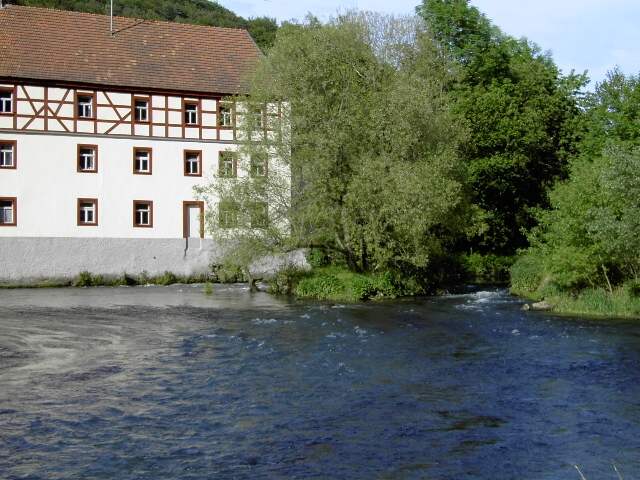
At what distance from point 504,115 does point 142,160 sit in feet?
65.3

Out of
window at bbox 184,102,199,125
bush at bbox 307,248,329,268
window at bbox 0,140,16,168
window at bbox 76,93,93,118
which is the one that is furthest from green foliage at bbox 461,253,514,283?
window at bbox 0,140,16,168

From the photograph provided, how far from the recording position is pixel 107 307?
30203 millimetres

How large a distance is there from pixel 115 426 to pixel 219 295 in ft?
73.0

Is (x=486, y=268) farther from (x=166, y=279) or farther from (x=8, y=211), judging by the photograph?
(x=8, y=211)

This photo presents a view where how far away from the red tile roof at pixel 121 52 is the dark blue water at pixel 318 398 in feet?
60.6

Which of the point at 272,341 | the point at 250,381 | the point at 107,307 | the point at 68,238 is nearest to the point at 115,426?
the point at 250,381

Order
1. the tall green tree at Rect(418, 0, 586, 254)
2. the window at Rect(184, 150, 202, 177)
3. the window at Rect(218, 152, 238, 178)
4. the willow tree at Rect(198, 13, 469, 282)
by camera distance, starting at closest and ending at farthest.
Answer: the willow tree at Rect(198, 13, 469, 282) < the window at Rect(218, 152, 238, 178) < the window at Rect(184, 150, 202, 177) < the tall green tree at Rect(418, 0, 586, 254)

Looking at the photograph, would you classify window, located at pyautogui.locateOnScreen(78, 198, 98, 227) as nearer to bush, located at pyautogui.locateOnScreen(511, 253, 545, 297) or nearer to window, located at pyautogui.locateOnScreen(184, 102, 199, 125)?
window, located at pyautogui.locateOnScreen(184, 102, 199, 125)

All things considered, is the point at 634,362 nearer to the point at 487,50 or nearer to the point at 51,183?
the point at 51,183

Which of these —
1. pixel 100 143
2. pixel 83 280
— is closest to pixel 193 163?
pixel 100 143

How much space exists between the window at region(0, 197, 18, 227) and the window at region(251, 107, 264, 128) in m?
13.0

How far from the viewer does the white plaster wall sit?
39.9m

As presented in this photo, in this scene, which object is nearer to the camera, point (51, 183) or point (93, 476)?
point (93, 476)

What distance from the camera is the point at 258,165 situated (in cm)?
3466
